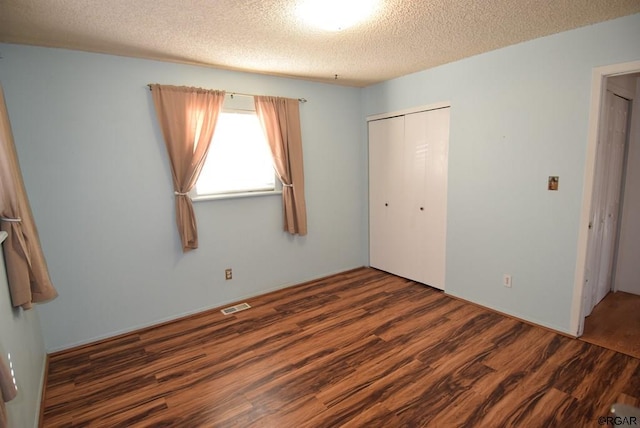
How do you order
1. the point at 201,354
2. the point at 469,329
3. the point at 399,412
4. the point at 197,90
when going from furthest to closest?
1. the point at 197,90
2. the point at 469,329
3. the point at 201,354
4. the point at 399,412

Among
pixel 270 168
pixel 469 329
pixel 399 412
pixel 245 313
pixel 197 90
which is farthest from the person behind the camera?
pixel 270 168

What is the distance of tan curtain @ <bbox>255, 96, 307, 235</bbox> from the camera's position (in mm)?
3475

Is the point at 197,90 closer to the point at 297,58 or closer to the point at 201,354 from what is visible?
the point at 297,58

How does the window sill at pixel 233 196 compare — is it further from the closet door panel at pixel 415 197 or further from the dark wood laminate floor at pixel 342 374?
the closet door panel at pixel 415 197

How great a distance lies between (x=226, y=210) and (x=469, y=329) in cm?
252

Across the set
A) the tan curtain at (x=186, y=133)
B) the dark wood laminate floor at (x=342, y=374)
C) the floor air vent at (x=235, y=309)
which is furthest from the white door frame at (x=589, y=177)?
the tan curtain at (x=186, y=133)

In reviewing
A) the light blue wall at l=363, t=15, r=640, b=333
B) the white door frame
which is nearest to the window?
the light blue wall at l=363, t=15, r=640, b=333

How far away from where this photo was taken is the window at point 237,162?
10.7 ft

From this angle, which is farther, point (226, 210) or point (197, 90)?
point (226, 210)

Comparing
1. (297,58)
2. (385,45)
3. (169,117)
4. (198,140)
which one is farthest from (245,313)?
(385,45)

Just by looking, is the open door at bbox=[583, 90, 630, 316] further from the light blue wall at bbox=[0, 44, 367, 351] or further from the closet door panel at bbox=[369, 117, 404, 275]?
the light blue wall at bbox=[0, 44, 367, 351]

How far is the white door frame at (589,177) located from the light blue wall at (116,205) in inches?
103

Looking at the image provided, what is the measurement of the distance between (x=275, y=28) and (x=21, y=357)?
8.20 ft

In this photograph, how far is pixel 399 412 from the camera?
1.93 m
